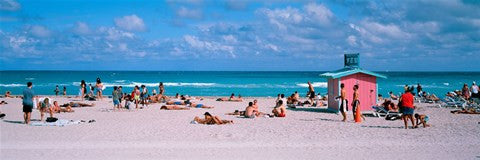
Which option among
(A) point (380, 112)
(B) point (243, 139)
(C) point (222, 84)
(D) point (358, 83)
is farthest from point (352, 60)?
(C) point (222, 84)

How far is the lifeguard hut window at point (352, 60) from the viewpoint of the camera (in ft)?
60.3

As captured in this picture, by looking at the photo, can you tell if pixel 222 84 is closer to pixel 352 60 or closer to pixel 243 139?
pixel 352 60

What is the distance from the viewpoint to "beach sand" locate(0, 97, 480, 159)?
8969 millimetres

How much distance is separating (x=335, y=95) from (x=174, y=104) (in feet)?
24.5

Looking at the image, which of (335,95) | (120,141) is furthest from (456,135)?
(120,141)

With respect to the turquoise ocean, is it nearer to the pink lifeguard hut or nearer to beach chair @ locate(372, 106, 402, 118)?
the pink lifeguard hut

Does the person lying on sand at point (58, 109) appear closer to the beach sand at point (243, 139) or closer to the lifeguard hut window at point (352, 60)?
the beach sand at point (243, 139)

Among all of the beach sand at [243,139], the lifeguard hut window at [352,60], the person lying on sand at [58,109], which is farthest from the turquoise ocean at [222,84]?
the beach sand at [243,139]

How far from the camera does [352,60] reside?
1853cm

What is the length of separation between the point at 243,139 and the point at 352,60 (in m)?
9.00

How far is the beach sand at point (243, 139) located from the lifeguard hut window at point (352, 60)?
11.4ft

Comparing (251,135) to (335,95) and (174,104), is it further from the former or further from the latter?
(174,104)

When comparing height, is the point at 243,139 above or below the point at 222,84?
below

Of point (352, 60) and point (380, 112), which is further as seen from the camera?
point (352, 60)
